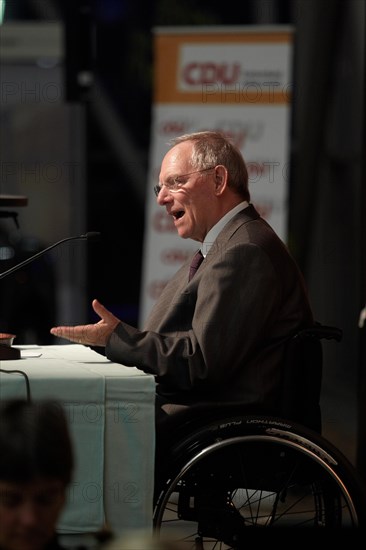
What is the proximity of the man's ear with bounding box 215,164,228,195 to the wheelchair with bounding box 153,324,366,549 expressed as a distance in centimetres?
47

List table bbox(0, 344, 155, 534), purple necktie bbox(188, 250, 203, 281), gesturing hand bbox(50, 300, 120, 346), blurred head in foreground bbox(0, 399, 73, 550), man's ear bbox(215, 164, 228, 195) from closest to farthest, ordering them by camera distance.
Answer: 1. blurred head in foreground bbox(0, 399, 73, 550)
2. table bbox(0, 344, 155, 534)
3. gesturing hand bbox(50, 300, 120, 346)
4. man's ear bbox(215, 164, 228, 195)
5. purple necktie bbox(188, 250, 203, 281)

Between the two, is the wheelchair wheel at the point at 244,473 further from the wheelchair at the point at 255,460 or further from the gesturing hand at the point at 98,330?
the gesturing hand at the point at 98,330

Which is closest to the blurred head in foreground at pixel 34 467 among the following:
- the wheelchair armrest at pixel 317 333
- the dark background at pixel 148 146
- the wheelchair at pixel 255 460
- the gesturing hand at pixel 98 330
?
the wheelchair at pixel 255 460

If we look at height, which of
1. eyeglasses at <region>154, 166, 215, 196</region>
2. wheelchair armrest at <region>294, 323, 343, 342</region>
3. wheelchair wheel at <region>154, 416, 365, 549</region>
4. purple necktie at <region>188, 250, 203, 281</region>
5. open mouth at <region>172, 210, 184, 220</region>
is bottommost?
wheelchair wheel at <region>154, 416, 365, 549</region>

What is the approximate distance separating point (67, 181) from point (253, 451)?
5.42 metres

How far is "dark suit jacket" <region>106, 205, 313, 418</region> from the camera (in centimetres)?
314

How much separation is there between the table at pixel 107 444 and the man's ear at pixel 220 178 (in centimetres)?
65

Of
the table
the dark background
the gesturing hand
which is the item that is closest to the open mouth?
the gesturing hand

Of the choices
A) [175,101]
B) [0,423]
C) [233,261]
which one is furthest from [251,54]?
[0,423]

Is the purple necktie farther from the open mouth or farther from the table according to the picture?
the table

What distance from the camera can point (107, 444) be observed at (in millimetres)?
2982

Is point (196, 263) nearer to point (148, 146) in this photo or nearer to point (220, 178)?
point (220, 178)

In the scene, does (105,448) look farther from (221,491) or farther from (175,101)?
(175,101)

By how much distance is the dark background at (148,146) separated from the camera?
25.7 feet
